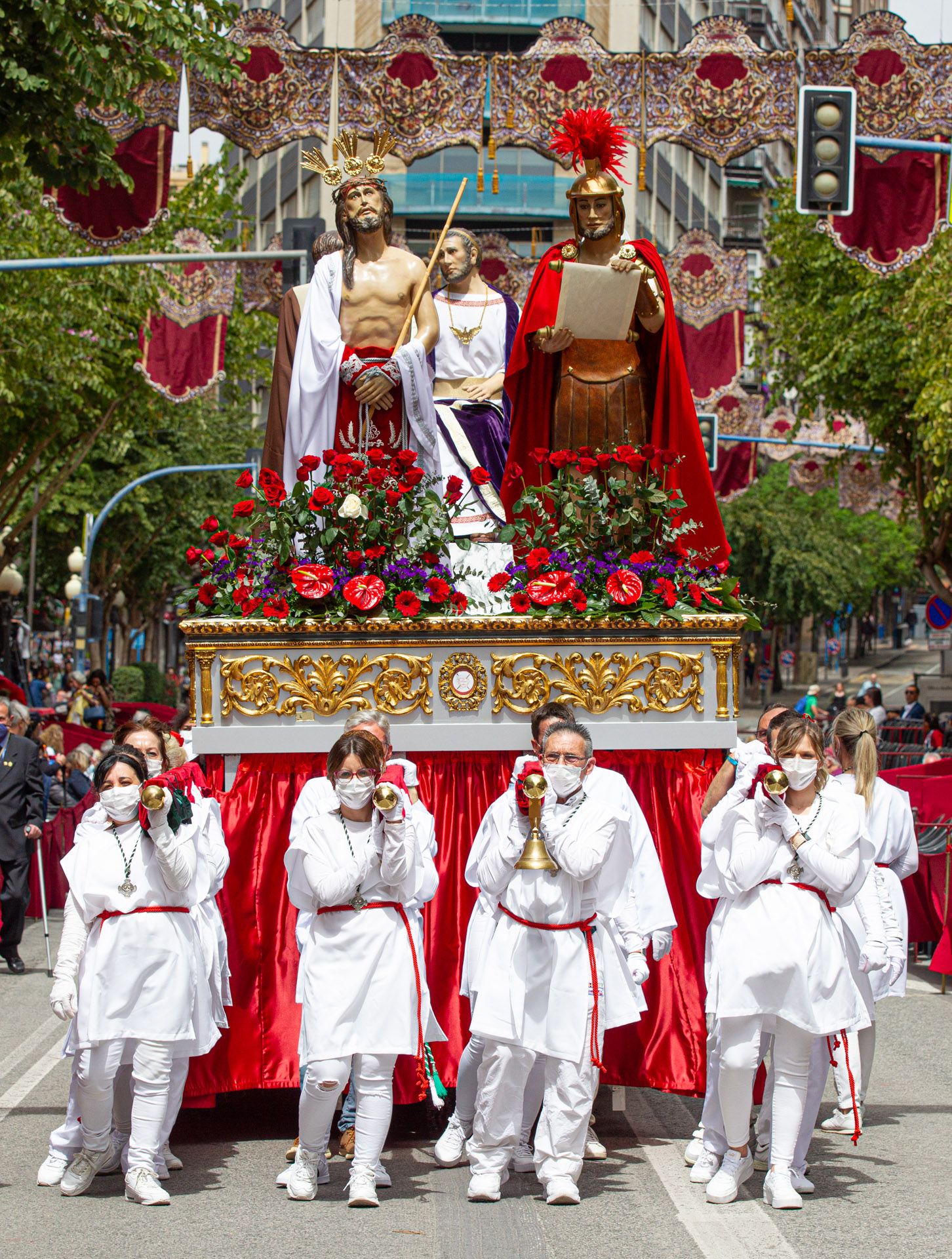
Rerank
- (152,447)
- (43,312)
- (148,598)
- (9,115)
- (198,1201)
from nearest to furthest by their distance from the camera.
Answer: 1. (198,1201)
2. (9,115)
3. (43,312)
4. (152,447)
5. (148,598)

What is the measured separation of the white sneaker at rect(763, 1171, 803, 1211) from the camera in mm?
6590

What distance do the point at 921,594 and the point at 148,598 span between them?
243ft

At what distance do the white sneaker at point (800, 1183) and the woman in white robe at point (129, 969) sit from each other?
2243 mm

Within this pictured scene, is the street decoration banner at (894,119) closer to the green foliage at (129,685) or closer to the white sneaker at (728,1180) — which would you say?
the white sneaker at (728,1180)

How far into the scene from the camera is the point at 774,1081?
22.2 feet

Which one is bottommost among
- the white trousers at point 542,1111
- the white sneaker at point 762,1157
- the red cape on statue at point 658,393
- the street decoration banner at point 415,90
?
the white sneaker at point 762,1157

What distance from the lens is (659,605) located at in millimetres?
8352

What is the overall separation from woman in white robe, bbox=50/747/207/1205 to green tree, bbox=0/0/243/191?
6.96m

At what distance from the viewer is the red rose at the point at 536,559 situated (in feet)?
27.4

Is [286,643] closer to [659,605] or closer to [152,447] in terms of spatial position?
[659,605]

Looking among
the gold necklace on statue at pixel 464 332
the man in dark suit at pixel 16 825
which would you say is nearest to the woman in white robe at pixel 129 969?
the gold necklace on statue at pixel 464 332

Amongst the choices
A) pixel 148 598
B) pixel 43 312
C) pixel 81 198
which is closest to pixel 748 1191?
pixel 81 198

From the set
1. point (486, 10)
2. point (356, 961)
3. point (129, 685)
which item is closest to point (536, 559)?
point (356, 961)

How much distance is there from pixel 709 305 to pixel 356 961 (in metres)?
16.9
